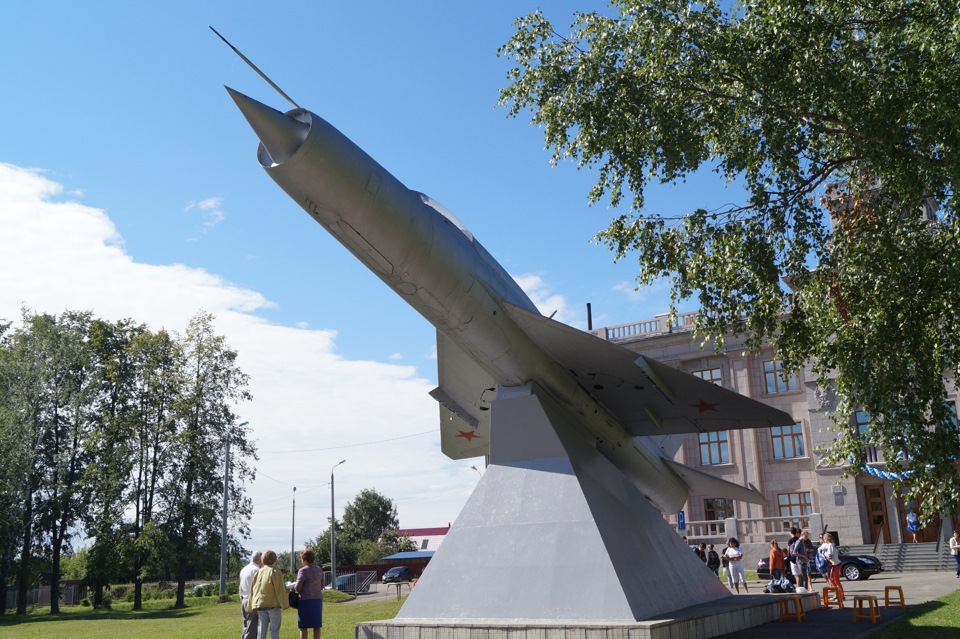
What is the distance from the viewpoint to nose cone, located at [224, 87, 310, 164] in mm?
7645

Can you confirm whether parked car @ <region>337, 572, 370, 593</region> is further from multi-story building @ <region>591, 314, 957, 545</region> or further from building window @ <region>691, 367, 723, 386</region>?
building window @ <region>691, 367, 723, 386</region>

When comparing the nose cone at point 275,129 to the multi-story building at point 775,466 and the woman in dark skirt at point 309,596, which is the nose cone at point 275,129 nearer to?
the woman in dark skirt at point 309,596

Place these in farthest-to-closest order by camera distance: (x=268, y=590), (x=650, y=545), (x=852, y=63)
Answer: (x=650, y=545) < (x=852, y=63) < (x=268, y=590)

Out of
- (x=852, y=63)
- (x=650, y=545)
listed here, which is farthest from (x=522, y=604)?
(x=852, y=63)

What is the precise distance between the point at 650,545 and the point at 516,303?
12.6 ft

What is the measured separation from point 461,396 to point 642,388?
3178 millimetres

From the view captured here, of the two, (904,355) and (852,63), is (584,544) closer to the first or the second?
(904,355)

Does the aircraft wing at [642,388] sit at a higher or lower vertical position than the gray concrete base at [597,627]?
higher

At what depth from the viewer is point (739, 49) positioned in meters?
9.42

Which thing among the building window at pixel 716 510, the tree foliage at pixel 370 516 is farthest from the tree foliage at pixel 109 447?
the tree foliage at pixel 370 516

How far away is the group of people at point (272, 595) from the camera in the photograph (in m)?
8.63

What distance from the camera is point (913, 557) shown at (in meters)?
27.4

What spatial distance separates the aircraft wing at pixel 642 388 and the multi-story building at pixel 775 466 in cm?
1929


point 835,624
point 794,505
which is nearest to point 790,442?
point 794,505
